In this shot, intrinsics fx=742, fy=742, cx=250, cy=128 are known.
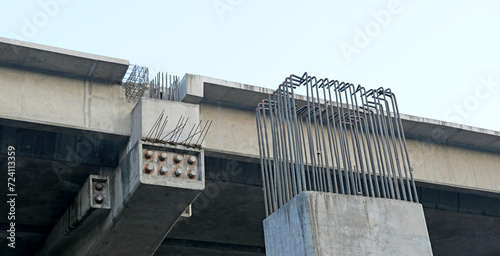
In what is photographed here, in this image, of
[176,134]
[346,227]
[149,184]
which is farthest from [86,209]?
[346,227]

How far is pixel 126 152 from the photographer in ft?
52.5

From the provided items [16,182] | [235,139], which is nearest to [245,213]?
[235,139]

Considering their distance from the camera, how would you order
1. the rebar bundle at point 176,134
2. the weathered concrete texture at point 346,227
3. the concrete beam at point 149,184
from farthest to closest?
the rebar bundle at point 176,134 → the concrete beam at point 149,184 → the weathered concrete texture at point 346,227

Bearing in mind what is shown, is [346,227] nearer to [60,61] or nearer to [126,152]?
[126,152]

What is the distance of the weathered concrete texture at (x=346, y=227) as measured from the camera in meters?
10.1

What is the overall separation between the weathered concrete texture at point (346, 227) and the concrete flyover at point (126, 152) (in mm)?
4995

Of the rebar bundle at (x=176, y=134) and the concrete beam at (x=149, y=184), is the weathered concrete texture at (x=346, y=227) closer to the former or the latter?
the concrete beam at (x=149, y=184)

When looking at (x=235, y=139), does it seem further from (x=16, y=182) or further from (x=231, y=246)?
(x=231, y=246)

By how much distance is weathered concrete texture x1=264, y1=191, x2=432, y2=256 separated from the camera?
10148mm

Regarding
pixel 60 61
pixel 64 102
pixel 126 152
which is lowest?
pixel 126 152

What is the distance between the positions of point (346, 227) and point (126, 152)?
698 centimetres

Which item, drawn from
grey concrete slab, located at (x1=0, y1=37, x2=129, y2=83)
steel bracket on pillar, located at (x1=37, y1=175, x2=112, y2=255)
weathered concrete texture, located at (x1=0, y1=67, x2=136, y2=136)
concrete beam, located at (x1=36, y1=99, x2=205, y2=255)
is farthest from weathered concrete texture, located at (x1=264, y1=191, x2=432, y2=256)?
steel bracket on pillar, located at (x1=37, y1=175, x2=112, y2=255)

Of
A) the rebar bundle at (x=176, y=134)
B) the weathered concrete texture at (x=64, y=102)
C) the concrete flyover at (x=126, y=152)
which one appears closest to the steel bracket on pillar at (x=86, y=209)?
the concrete flyover at (x=126, y=152)

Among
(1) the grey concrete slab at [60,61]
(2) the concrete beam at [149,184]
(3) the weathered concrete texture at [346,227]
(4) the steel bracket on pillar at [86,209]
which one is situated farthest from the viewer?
(4) the steel bracket on pillar at [86,209]
